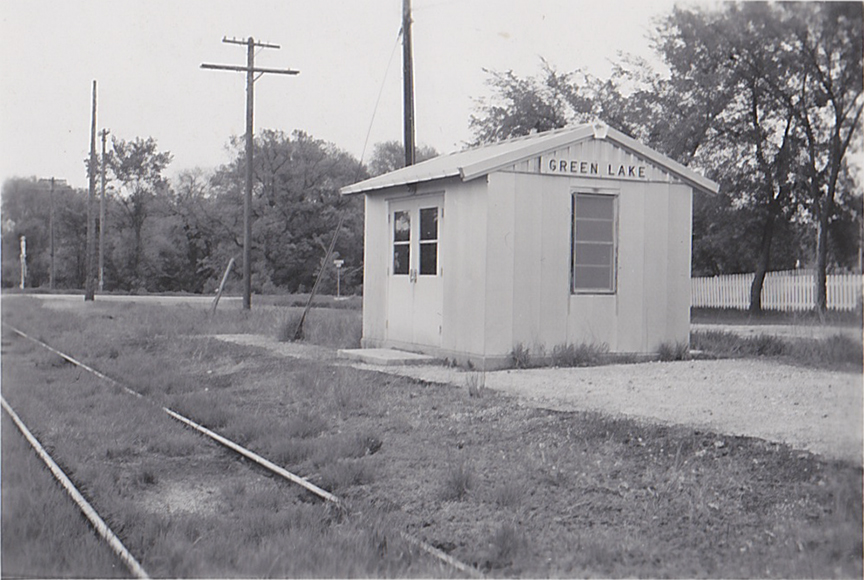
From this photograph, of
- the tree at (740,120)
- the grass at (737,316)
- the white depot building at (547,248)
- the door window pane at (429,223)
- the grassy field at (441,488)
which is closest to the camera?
the grassy field at (441,488)

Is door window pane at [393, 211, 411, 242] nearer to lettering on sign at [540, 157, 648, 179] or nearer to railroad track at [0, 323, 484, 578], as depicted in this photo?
lettering on sign at [540, 157, 648, 179]

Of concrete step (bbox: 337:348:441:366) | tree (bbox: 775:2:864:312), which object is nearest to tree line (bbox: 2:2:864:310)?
tree (bbox: 775:2:864:312)

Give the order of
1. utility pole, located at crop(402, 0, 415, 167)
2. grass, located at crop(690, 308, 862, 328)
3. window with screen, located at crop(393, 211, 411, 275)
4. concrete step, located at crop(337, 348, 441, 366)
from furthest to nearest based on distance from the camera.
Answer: grass, located at crop(690, 308, 862, 328) < utility pole, located at crop(402, 0, 415, 167) < window with screen, located at crop(393, 211, 411, 275) < concrete step, located at crop(337, 348, 441, 366)

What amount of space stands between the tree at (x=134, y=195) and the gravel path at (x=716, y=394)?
47021 millimetres

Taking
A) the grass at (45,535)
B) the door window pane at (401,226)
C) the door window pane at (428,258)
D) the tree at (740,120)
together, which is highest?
the tree at (740,120)

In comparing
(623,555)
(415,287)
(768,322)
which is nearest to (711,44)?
(415,287)

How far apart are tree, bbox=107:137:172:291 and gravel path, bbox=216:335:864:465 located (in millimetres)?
47021

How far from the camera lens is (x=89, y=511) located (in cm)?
572

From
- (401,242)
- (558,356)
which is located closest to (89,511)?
(558,356)

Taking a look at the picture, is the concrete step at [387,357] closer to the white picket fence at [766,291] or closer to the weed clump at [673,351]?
the weed clump at [673,351]

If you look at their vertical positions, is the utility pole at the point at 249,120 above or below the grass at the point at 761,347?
above

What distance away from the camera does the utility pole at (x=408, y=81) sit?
58.9 feet

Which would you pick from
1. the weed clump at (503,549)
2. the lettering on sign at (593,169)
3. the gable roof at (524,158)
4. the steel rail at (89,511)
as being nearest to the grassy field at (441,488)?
the weed clump at (503,549)

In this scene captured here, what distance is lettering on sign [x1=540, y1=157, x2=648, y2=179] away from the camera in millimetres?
12477
